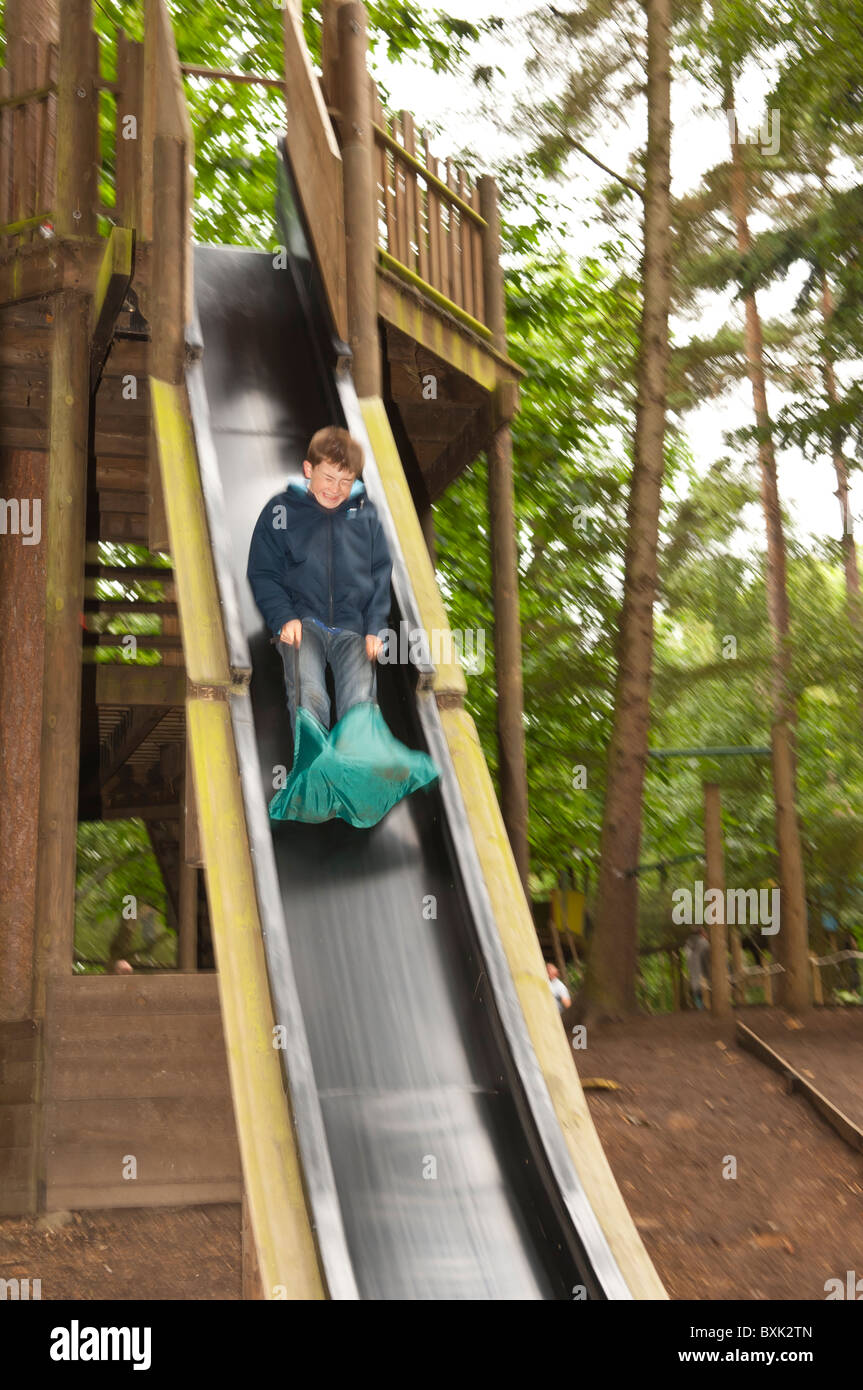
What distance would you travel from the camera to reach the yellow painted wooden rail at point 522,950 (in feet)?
14.8

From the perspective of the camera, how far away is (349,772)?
5531 mm

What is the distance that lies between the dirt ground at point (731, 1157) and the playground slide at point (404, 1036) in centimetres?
230

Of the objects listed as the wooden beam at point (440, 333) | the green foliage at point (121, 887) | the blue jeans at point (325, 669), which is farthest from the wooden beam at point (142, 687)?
the green foliage at point (121, 887)

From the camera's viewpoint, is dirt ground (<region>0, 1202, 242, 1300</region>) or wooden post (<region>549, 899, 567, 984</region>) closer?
dirt ground (<region>0, 1202, 242, 1300</region>)

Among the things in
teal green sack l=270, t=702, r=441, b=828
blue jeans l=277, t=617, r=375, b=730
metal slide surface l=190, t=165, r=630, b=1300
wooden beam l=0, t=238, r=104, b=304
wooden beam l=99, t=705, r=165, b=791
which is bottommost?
metal slide surface l=190, t=165, r=630, b=1300

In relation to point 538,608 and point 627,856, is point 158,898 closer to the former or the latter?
point 538,608

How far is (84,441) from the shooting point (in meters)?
8.56

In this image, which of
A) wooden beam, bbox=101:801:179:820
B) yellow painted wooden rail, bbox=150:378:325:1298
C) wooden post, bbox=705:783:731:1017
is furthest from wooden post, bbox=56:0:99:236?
wooden beam, bbox=101:801:179:820

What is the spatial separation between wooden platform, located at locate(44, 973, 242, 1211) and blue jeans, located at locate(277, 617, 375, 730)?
2690 millimetres

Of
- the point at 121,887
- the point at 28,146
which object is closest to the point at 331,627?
the point at 28,146

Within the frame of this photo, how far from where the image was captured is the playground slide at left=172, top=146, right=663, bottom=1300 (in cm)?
438

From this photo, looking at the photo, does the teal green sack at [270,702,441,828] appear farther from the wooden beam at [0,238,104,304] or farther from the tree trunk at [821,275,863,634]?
the tree trunk at [821,275,863,634]
